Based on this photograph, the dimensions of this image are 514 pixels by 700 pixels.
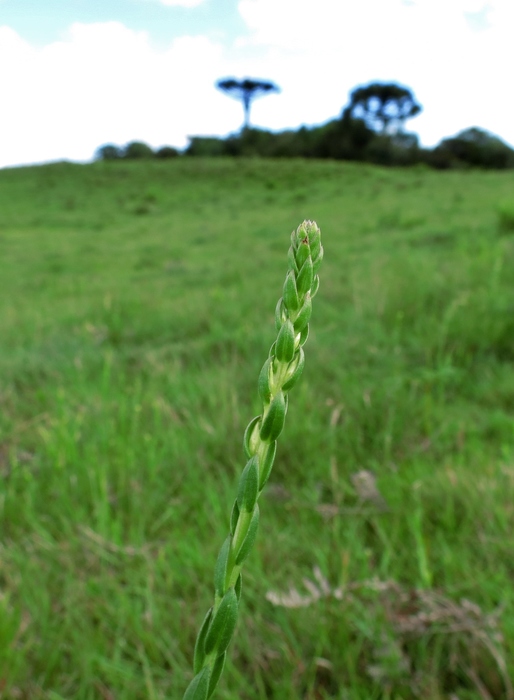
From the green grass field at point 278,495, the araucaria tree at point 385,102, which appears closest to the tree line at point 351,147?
the araucaria tree at point 385,102

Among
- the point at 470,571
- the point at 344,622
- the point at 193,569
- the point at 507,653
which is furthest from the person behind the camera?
the point at 193,569

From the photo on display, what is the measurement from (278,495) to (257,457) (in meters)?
1.73

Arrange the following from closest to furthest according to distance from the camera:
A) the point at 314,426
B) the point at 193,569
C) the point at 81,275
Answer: the point at 193,569, the point at 314,426, the point at 81,275

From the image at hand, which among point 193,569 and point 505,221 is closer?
point 193,569

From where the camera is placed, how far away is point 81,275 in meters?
7.79

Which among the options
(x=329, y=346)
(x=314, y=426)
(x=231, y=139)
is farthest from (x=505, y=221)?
(x=231, y=139)

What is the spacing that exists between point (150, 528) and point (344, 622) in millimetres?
744

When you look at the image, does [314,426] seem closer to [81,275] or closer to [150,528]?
[150,528]

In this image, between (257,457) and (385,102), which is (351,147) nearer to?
(385,102)

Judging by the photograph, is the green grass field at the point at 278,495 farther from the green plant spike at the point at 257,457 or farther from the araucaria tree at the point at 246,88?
the araucaria tree at the point at 246,88

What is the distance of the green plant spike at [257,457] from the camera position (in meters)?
0.24

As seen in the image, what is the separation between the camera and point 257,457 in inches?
9.7

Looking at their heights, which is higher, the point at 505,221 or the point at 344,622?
the point at 505,221

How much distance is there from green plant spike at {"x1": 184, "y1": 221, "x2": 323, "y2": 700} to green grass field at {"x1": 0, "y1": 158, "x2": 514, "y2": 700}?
105cm
